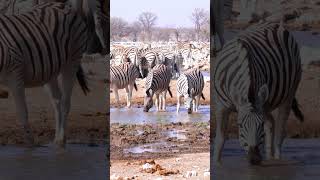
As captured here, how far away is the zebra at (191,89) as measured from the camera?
9.91 m

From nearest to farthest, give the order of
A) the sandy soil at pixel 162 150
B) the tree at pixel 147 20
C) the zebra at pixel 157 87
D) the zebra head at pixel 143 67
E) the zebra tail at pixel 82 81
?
the zebra tail at pixel 82 81
the sandy soil at pixel 162 150
the zebra at pixel 157 87
the zebra head at pixel 143 67
the tree at pixel 147 20

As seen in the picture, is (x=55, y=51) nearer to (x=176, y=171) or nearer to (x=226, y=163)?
(x=226, y=163)

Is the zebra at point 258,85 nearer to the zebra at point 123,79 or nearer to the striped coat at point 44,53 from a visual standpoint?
the striped coat at point 44,53

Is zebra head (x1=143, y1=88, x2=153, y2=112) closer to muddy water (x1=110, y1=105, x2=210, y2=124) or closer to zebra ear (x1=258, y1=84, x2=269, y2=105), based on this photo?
muddy water (x1=110, y1=105, x2=210, y2=124)

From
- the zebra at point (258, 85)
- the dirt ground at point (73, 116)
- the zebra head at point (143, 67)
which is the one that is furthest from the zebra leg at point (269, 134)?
the zebra head at point (143, 67)

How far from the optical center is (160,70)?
1017 centimetres

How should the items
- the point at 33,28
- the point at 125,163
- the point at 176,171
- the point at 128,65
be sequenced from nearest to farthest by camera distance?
the point at 33,28, the point at 176,171, the point at 125,163, the point at 128,65

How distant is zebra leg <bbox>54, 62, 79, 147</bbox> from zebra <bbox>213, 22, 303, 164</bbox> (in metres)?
0.89

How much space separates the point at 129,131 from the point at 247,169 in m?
5.07

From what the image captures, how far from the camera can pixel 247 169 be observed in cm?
433

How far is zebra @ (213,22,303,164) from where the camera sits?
4.22 m

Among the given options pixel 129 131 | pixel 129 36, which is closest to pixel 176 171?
pixel 129 131

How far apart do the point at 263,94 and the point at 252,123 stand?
0.62 feet

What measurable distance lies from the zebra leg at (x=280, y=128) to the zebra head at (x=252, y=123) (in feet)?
0.52
